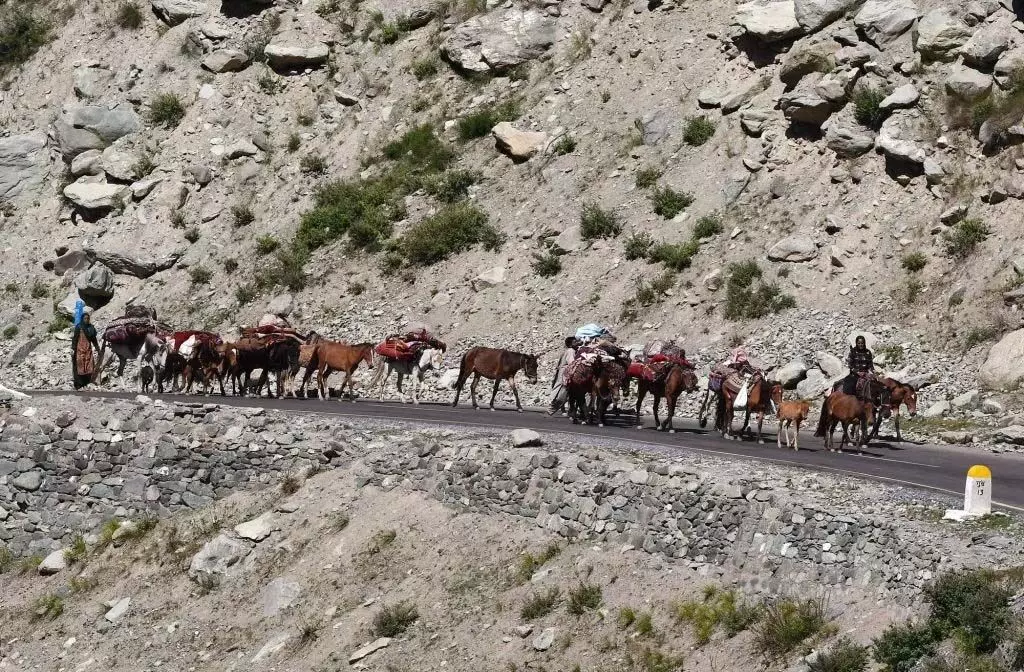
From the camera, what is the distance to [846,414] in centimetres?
2288

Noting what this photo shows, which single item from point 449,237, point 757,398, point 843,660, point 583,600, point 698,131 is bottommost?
point 583,600

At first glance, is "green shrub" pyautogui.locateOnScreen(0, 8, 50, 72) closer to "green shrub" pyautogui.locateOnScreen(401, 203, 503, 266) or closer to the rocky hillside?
the rocky hillside

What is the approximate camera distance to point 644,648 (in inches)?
581

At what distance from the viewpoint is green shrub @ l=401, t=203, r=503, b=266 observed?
3988cm

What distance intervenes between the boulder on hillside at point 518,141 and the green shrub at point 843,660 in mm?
30581

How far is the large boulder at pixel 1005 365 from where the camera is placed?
26594 mm

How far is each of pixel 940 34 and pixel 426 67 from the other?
745 inches

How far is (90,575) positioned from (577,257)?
1918 centimetres

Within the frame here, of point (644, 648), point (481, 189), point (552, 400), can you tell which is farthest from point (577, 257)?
point (644, 648)

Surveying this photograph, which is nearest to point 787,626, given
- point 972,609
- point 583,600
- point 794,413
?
point 972,609

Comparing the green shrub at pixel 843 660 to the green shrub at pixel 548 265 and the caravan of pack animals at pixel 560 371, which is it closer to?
the caravan of pack animals at pixel 560 371

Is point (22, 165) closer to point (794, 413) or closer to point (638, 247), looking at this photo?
point (638, 247)

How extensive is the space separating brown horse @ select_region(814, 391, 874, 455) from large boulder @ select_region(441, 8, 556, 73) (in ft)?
83.1

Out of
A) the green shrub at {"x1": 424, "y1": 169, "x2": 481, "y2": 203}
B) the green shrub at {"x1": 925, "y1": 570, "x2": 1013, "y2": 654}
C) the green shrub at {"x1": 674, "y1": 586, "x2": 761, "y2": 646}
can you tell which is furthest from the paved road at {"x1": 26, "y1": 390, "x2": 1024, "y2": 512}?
the green shrub at {"x1": 424, "y1": 169, "x2": 481, "y2": 203}
